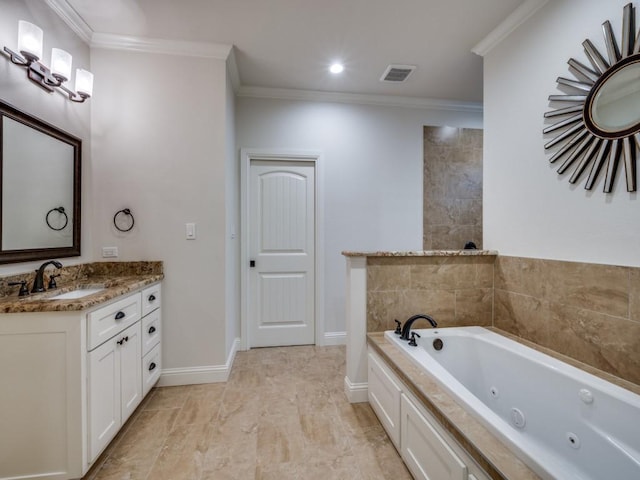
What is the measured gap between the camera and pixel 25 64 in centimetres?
164

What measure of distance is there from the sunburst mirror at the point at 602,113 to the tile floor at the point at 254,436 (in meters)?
1.84

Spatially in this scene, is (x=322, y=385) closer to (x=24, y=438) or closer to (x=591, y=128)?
(x=24, y=438)

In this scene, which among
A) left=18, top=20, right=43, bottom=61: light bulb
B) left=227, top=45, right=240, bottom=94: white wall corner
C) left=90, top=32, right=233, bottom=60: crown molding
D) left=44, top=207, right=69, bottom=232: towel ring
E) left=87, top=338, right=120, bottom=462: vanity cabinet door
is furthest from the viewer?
left=227, top=45, right=240, bottom=94: white wall corner

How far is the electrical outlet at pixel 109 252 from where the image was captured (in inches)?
89.5

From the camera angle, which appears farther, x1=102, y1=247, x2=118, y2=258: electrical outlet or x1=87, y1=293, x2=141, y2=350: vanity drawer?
x1=102, y1=247, x2=118, y2=258: electrical outlet

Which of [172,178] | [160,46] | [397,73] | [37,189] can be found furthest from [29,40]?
[397,73]

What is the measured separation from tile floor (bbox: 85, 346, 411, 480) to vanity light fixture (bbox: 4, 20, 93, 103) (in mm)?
2161

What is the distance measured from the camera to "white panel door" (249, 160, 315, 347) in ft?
10.3

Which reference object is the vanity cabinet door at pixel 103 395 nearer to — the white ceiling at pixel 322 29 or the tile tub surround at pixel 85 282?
the tile tub surround at pixel 85 282

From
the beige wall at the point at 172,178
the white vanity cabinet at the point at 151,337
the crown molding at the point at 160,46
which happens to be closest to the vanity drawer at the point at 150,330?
the white vanity cabinet at the point at 151,337

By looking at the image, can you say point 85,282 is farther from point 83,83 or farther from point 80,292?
point 83,83

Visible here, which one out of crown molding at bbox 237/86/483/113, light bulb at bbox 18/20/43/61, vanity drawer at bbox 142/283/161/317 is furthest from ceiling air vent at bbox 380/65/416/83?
vanity drawer at bbox 142/283/161/317

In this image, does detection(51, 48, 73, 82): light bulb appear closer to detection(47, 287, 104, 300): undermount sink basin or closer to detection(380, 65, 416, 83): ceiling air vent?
detection(47, 287, 104, 300): undermount sink basin

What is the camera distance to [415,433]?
4.57 ft
